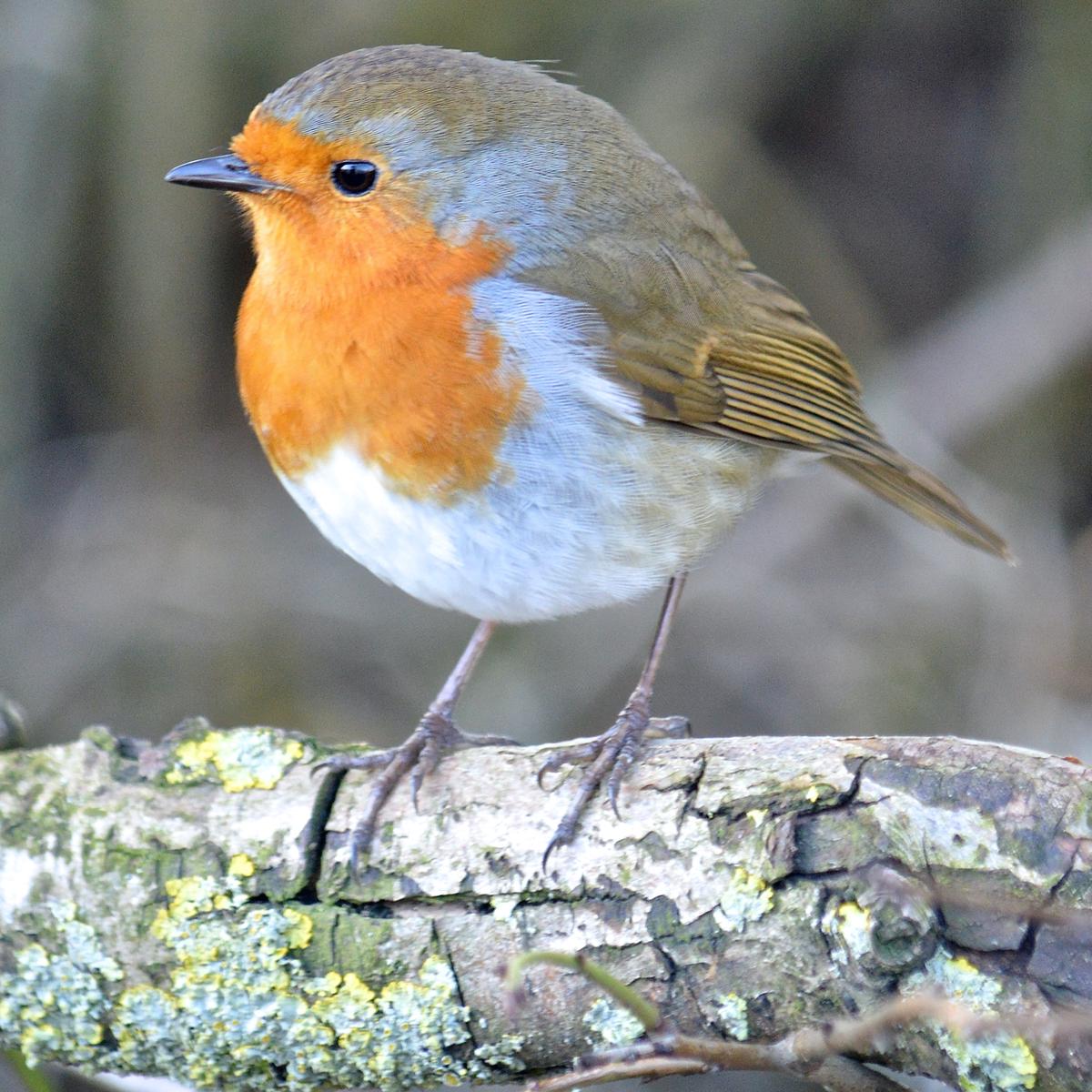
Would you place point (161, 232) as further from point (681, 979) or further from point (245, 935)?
point (681, 979)

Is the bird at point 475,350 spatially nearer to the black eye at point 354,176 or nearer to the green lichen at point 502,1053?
the black eye at point 354,176

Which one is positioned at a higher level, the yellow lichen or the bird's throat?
the bird's throat

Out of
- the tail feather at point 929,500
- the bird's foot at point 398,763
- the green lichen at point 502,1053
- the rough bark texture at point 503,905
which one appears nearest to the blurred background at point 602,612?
the tail feather at point 929,500

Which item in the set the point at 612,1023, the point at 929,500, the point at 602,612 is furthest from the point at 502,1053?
the point at 602,612

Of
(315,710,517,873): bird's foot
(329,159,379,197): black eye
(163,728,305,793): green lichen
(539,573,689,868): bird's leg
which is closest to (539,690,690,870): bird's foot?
(539,573,689,868): bird's leg

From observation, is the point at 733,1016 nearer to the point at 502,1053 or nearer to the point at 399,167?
the point at 502,1053

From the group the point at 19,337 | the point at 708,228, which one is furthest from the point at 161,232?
the point at 708,228

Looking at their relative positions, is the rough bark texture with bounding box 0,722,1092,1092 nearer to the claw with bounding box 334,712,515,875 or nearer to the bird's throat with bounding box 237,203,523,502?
the claw with bounding box 334,712,515,875
